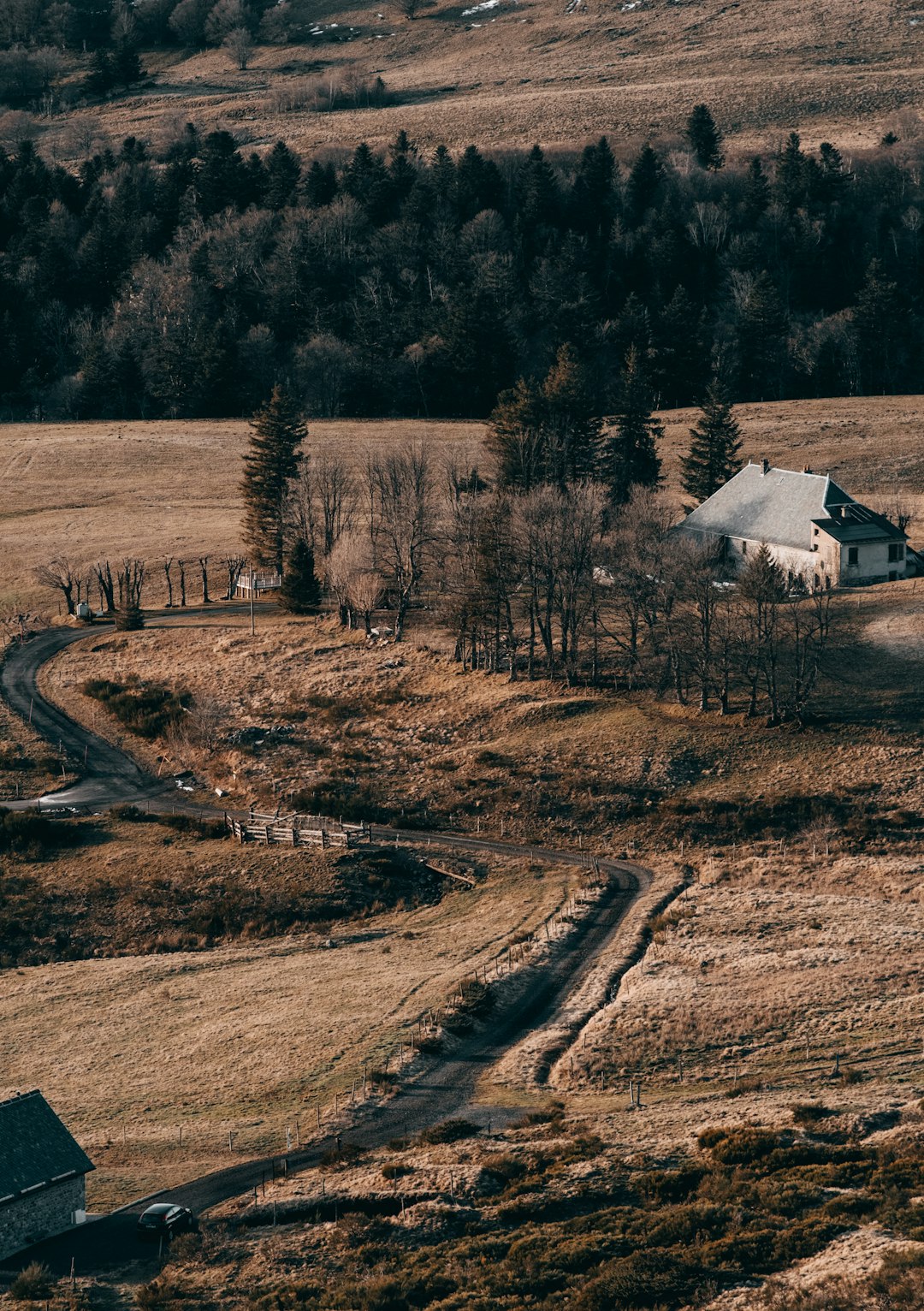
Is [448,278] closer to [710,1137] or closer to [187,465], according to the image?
[187,465]

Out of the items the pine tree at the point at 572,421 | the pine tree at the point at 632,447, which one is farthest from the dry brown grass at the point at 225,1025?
the pine tree at the point at 632,447

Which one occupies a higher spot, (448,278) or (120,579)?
(448,278)

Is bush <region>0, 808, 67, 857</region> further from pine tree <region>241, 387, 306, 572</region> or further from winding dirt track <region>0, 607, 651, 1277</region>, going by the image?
pine tree <region>241, 387, 306, 572</region>

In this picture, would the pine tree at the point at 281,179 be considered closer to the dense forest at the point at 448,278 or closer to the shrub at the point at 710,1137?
the dense forest at the point at 448,278

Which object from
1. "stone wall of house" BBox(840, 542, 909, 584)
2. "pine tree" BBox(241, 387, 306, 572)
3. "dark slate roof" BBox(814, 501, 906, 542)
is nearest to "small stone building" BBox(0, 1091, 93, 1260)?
"stone wall of house" BBox(840, 542, 909, 584)

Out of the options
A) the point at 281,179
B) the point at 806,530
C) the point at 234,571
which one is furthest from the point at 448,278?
the point at 806,530

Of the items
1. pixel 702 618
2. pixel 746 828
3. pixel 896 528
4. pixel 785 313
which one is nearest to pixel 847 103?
pixel 785 313
